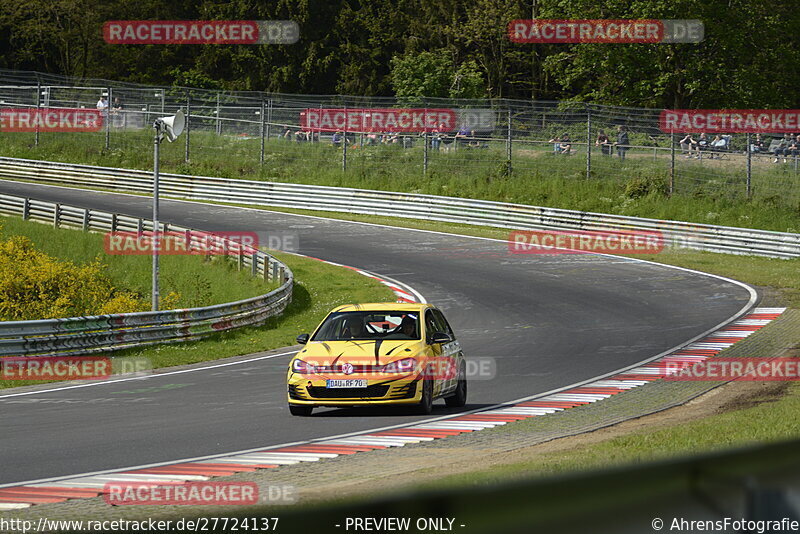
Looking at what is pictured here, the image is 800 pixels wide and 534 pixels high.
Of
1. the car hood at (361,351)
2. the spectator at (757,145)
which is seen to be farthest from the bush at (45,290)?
the spectator at (757,145)

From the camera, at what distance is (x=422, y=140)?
47.8 m

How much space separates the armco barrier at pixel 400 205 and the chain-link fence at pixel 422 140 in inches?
96.5

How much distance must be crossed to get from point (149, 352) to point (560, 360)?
308 inches

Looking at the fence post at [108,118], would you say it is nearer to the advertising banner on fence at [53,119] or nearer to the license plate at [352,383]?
the advertising banner on fence at [53,119]

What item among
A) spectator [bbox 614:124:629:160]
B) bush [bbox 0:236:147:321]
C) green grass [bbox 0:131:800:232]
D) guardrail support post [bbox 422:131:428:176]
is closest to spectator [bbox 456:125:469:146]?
green grass [bbox 0:131:800:232]

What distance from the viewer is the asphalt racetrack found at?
12.4 metres

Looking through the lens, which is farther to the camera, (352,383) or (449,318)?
(449,318)

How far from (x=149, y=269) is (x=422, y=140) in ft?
49.3

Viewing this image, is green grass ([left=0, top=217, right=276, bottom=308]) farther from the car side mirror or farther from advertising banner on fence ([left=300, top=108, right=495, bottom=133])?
the car side mirror

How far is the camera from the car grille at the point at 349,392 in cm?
1360

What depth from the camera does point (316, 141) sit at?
50.2 metres

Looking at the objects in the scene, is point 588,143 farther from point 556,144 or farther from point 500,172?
point 500,172

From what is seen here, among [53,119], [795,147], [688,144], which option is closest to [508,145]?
[688,144]

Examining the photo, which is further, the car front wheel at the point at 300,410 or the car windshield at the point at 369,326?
the car windshield at the point at 369,326
